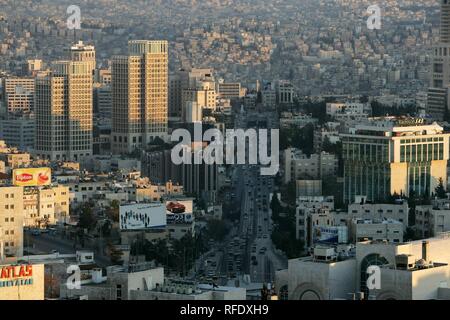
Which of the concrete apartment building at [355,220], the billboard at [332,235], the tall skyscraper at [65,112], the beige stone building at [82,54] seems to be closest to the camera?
the billboard at [332,235]

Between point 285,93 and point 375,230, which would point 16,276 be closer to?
point 375,230

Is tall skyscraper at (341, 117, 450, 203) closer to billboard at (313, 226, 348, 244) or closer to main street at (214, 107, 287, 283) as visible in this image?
main street at (214, 107, 287, 283)

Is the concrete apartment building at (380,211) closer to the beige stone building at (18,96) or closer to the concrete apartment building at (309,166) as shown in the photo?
the concrete apartment building at (309,166)

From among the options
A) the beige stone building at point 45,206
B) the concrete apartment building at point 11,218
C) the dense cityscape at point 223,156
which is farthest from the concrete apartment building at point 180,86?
the concrete apartment building at point 11,218

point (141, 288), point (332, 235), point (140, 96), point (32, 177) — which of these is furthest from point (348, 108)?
point (141, 288)

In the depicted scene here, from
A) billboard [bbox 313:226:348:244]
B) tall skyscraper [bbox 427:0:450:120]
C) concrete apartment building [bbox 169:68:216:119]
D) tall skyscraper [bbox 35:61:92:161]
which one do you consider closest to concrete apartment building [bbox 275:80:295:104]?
concrete apartment building [bbox 169:68:216:119]

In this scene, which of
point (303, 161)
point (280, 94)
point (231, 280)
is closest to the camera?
point (231, 280)
